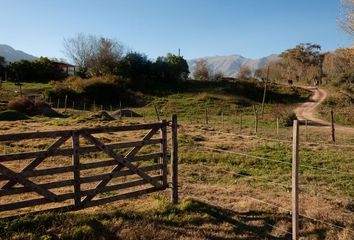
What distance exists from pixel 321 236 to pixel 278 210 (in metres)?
1.35

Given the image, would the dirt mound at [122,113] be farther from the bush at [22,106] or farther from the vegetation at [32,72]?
the vegetation at [32,72]

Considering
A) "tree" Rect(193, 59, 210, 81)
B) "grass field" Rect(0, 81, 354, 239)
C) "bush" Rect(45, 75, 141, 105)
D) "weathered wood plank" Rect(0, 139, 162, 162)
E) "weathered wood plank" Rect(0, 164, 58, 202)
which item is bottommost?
"grass field" Rect(0, 81, 354, 239)

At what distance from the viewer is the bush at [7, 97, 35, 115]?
37.8m

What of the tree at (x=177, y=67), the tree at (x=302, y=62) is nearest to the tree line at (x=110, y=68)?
the tree at (x=177, y=67)

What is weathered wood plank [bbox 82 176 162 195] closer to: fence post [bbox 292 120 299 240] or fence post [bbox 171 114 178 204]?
fence post [bbox 171 114 178 204]

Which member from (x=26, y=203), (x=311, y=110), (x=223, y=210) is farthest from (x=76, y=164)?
(x=311, y=110)

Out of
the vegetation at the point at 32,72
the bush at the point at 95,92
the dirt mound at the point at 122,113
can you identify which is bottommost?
the dirt mound at the point at 122,113

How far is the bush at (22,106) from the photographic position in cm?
3784

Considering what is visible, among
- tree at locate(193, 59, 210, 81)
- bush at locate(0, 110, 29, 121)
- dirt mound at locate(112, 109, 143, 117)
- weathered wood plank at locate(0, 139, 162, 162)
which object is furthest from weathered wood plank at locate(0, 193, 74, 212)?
tree at locate(193, 59, 210, 81)

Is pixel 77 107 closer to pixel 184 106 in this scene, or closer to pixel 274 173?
pixel 184 106

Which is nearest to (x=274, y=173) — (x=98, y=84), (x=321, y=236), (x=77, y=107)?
(x=321, y=236)

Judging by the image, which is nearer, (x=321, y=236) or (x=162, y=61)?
(x=321, y=236)

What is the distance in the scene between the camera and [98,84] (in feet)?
180

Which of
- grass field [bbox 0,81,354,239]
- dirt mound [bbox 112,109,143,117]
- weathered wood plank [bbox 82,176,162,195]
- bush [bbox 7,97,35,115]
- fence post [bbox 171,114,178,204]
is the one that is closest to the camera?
grass field [bbox 0,81,354,239]
